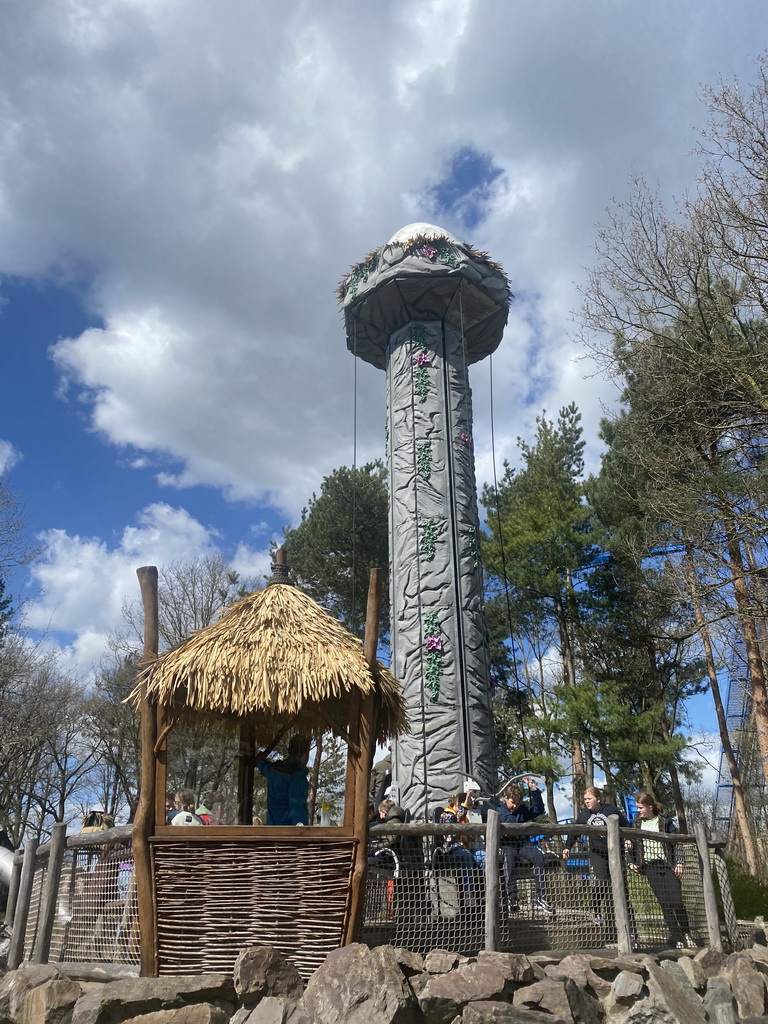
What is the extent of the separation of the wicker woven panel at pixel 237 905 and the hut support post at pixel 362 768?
0.16 metres

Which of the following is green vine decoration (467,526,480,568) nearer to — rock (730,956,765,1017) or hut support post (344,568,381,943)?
hut support post (344,568,381,943)

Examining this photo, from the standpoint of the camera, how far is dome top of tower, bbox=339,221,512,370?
13.4m

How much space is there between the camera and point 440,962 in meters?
5.19

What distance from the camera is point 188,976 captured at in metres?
4.86

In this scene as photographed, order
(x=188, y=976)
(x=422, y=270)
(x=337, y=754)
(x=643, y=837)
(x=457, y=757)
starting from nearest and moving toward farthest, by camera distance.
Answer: (x=188, y=976) → (x=643, y=837) → (x=457, y=757) → (x=422, y=270) → (x=337, y=754)

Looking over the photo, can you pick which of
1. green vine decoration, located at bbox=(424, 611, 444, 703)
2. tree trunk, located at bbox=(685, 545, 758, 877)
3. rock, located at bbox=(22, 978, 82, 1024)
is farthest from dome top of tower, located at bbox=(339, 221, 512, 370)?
rock, located at bbox=(22, 978, 82, 1024)

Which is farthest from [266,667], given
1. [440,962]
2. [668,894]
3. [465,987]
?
[668,894]

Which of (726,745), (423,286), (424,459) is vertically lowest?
(726,745)

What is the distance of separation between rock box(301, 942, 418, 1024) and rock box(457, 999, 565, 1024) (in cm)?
32

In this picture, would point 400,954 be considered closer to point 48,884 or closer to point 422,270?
point 48,884

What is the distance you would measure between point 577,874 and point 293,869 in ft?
7.73

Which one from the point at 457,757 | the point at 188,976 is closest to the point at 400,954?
the point at 188,976

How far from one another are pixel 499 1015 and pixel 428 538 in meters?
8.29

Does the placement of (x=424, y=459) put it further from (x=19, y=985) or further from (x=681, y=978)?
(x=19, y=985)
